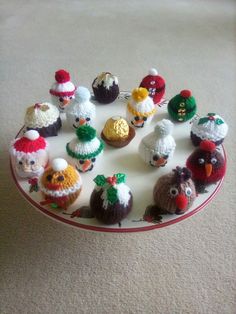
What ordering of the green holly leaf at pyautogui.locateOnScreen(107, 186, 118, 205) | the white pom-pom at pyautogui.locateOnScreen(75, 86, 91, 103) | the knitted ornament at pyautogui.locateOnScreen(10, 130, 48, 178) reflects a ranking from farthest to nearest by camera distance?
the white pom-pom at pyautogui.locateOnScreen(75, 86, 91, 103)
the knitted ornament at pyautogui.locateOnScreen(10, 130, 48, 178)
the green holly leaf at pyautogui.locateOnScreen(107, 186, 118, 205)

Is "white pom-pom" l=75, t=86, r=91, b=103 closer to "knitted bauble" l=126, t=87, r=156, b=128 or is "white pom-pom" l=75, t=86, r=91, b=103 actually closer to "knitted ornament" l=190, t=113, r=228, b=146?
"knitted bauble" l=126, t=87, r=156, b=128

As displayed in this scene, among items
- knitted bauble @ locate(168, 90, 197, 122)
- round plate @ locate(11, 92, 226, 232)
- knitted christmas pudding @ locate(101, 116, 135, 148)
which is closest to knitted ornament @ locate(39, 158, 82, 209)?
round plate @ locate(11, 92, 226, 232)

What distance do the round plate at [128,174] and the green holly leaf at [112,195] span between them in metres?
0.07

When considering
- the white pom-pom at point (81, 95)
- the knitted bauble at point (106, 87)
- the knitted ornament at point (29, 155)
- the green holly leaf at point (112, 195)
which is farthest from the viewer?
the knitted bauble at point (106, 87)

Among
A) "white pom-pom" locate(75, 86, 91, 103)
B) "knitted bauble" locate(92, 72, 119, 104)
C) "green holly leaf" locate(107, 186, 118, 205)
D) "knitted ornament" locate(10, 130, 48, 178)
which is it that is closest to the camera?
"green holly leaf" locate(107, 186, 118, 205)

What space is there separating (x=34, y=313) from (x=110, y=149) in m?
0.52

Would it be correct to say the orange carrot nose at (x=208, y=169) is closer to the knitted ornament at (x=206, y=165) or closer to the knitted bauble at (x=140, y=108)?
the knitted ornament at (x=206, y=165)

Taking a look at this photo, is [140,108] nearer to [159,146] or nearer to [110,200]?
[159,146]

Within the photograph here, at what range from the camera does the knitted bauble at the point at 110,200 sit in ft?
2.49

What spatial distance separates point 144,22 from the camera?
2207mm

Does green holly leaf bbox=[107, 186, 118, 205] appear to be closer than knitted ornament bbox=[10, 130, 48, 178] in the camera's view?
Yes

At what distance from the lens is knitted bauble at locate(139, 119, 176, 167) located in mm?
870

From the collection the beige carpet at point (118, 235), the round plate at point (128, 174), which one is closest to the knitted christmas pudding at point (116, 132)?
the round plate at point (128, 174)

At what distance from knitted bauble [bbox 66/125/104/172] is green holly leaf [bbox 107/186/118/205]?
0.15 metres
